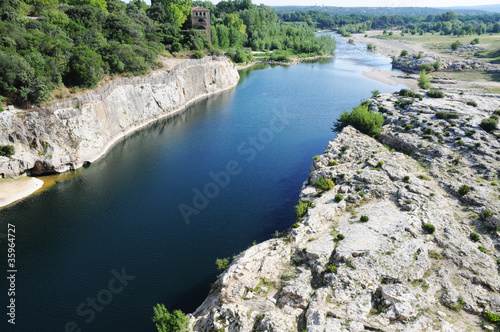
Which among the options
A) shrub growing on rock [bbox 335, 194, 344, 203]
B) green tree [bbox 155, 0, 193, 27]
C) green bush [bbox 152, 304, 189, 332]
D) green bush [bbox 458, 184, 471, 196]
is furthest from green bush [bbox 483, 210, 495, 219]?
green tree [bbox 155, 0, 193, 27]

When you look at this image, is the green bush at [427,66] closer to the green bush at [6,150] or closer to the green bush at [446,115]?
the green bush at [446,115]

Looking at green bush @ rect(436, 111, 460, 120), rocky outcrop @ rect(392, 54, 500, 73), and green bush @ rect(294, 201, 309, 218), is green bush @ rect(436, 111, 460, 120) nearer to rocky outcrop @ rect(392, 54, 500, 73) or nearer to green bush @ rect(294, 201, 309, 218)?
green bush @ rect(294, 201, 309, 218)

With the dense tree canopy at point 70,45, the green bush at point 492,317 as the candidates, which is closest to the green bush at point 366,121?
the green bush at point 492,317

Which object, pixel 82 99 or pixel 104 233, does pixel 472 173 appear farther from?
pixel 82 99

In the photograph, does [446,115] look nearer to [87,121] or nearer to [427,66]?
[87,121]

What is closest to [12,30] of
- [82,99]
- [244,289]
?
[82,99]


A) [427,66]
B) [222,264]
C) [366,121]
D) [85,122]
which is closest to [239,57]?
[427,66]
